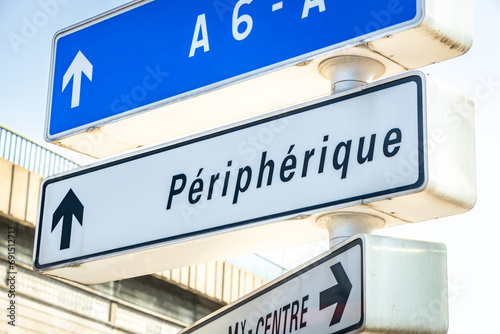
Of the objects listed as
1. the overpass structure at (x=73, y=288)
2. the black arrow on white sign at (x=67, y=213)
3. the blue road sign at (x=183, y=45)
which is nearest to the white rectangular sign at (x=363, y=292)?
the blue road sign at (x=183, y=45)

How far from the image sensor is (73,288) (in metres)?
12.0

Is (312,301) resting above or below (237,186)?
below

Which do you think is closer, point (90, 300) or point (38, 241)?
point (38, 241)

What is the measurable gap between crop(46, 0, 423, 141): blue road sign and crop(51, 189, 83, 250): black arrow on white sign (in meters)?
0.26

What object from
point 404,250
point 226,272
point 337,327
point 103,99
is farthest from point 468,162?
point 226,272

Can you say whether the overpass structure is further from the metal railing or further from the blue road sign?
the blue road sign

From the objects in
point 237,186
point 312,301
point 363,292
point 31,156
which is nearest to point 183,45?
point 237,186

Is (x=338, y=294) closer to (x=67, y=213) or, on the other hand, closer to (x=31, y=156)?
(x=67, y=213)

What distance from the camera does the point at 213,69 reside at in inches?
113

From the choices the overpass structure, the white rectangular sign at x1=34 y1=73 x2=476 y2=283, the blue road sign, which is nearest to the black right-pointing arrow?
the white rectangular sign at x1=34 y1=73 x2=476 y2=283

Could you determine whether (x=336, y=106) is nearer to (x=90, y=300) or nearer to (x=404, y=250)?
(x=404, y=250)

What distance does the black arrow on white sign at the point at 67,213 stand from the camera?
2.97 metres

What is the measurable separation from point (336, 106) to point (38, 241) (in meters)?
1.13

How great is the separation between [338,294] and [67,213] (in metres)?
1.11
